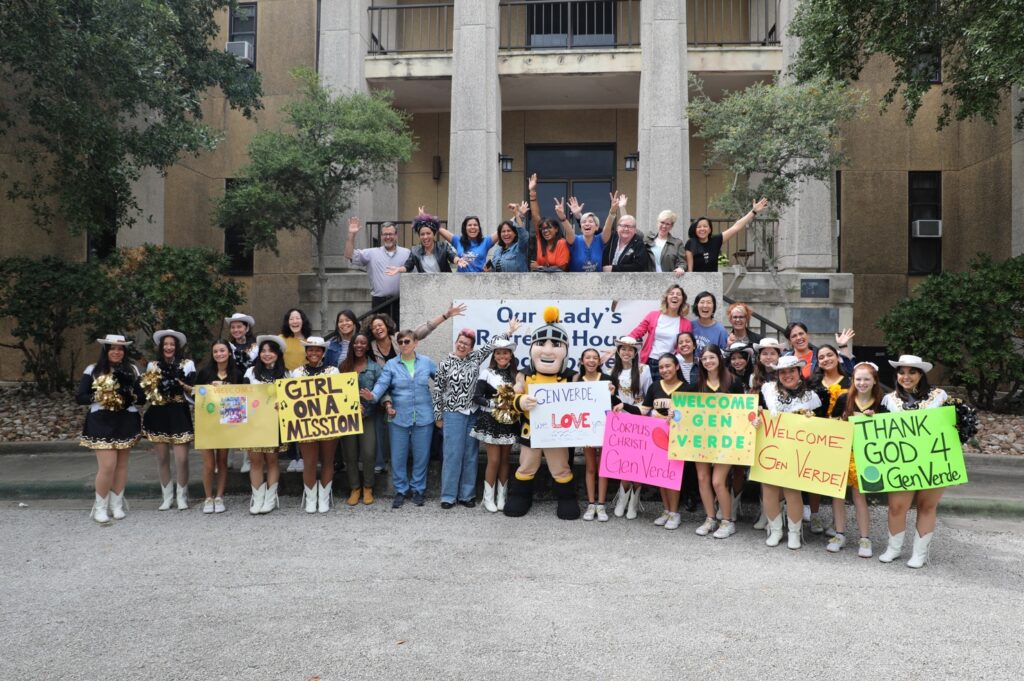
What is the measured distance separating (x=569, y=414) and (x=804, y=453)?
2.08m

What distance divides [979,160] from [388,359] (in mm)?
14851

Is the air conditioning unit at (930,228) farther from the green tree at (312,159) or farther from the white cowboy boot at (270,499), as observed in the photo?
the white cowboy boot at (270,499)

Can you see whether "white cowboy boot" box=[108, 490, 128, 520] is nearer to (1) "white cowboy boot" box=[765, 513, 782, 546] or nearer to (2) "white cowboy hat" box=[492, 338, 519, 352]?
(2) "white cowboy hat" box=[492, 338, 519, 352]

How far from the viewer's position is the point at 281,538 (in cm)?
656

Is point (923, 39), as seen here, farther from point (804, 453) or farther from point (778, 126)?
point (804, 453)

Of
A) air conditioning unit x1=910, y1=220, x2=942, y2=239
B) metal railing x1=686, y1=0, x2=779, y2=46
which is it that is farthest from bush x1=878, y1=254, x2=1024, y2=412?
metal railing x1=686, y1=0, x2=779, y2=46

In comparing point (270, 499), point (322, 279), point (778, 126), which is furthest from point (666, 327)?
point (322, 279)

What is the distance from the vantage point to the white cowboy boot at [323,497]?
745cm

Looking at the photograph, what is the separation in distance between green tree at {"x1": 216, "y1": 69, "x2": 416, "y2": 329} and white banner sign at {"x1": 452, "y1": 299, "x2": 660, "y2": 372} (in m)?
5.79

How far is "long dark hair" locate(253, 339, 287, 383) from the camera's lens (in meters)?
7.56

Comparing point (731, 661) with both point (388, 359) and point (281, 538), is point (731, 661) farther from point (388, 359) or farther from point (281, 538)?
point (388, 359)

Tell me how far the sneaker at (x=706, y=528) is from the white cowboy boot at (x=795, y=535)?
677mm

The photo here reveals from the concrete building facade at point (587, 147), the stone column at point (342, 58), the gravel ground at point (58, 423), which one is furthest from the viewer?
the stone column at point (342, 58)

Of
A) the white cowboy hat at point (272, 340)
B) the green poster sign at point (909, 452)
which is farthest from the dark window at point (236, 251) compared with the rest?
the green poster sign at point (909, 452)
